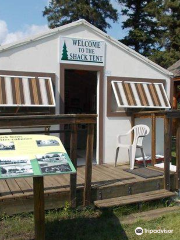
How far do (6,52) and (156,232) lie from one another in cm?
418

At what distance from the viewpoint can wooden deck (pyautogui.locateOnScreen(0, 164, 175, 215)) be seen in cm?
416

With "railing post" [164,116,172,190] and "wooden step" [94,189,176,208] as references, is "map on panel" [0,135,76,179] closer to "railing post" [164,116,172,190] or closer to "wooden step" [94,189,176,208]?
"wooden step" [94,189,176,208]

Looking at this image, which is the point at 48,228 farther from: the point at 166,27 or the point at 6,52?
the point at 166,27

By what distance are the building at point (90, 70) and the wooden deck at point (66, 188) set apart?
1.40m

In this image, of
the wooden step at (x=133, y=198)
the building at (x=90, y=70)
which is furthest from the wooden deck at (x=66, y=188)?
the building at (x=90, y=70)

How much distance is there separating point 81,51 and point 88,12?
63.1 feet

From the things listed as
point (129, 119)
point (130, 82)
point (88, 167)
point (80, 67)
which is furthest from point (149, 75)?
point (88, 167)

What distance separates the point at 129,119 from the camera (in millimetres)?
6984

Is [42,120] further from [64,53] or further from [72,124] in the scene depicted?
[64,53]

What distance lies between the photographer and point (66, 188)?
452 cm

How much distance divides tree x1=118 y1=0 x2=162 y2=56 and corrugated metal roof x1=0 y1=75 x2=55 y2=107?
18.9 metres

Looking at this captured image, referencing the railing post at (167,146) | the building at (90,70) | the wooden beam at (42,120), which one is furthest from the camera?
the building at (90,70)

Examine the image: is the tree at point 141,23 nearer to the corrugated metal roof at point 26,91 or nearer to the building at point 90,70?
the building at point 90,70

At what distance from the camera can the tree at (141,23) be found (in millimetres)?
23391
